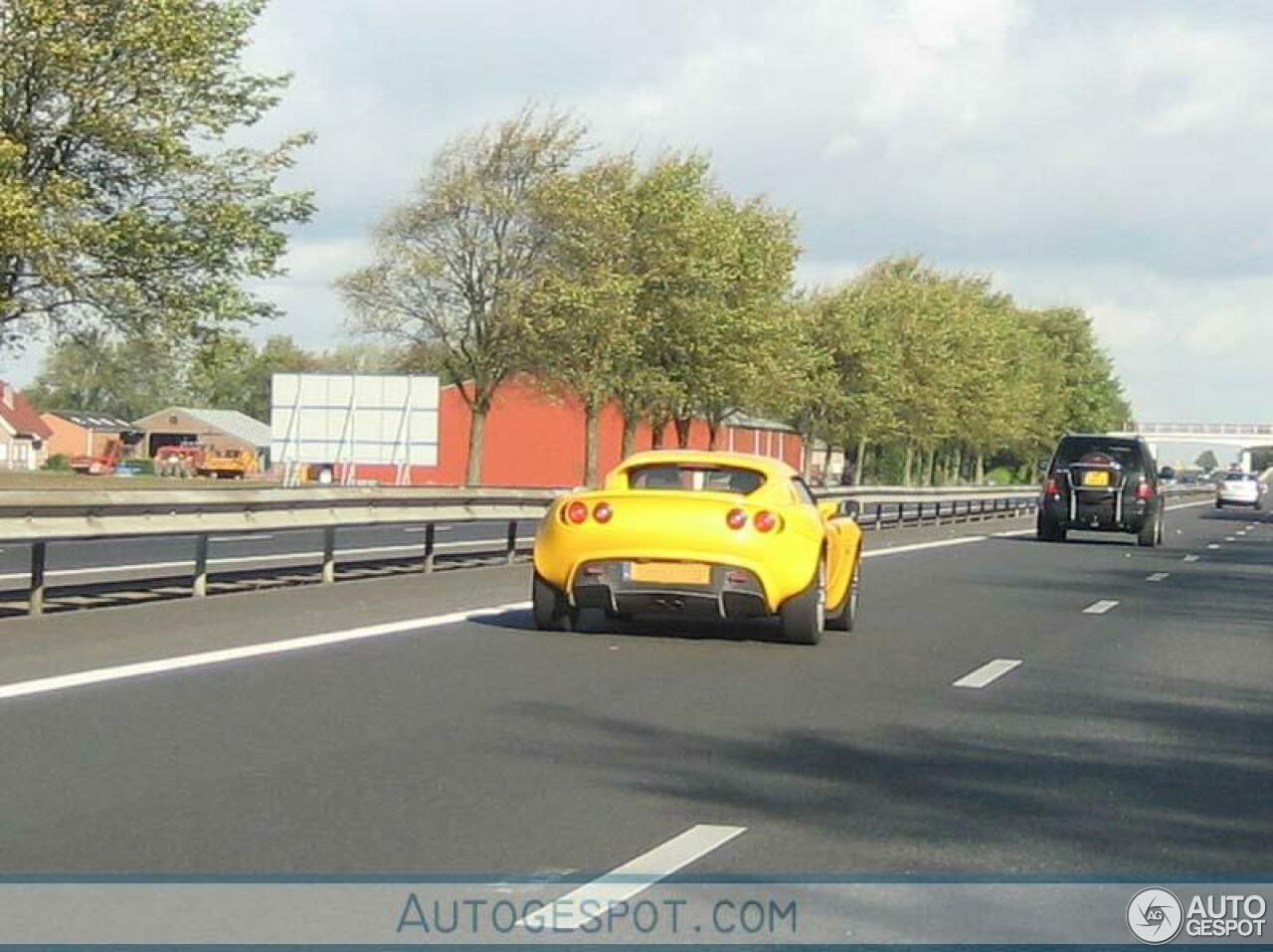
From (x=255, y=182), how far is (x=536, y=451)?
163 feet

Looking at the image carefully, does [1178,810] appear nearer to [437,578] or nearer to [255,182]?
[437,578]

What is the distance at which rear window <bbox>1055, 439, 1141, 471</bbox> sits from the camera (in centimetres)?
3647

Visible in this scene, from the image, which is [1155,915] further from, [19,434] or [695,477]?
[19,434]

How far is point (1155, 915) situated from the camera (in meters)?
6.88

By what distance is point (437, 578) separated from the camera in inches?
846

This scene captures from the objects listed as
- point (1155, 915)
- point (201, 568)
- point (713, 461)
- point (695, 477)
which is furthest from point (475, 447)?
point (1155, 915)

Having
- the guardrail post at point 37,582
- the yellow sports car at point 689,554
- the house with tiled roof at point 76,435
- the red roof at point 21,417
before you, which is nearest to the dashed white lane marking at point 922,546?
the yellow sports car at point 689,554

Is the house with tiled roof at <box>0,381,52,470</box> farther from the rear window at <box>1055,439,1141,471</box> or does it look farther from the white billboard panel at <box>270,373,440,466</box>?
the rear window at <box>1055,439,1141,471</box>

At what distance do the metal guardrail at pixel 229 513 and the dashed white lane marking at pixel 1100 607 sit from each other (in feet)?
8.02

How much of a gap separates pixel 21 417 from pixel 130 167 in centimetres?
9274

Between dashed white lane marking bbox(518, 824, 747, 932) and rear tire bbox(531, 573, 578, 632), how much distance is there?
703cm

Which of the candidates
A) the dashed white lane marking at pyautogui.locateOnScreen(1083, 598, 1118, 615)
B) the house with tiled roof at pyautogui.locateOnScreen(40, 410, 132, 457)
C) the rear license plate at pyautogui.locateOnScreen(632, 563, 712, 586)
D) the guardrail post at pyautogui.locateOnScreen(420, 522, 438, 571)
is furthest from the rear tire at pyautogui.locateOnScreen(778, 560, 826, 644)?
the house with tiled roof at pyautogui.locateOnScreen(40, 410, 132, 457)

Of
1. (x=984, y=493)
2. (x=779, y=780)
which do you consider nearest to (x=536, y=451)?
(x=984, y=493)

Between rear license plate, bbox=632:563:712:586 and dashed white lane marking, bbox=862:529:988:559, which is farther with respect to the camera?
dashed white lane marking, bbox=862:529:988:559
